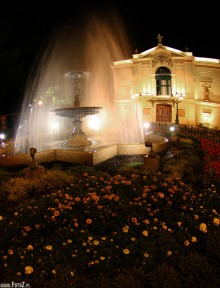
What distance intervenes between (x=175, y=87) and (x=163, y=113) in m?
3.68

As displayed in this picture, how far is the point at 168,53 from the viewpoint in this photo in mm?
31609

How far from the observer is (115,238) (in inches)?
→ 179

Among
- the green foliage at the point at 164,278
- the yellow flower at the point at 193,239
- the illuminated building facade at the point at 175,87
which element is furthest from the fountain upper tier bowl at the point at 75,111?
the illuminated building facade at the point at 175,87

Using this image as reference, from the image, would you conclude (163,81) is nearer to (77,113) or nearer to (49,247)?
(77,113)

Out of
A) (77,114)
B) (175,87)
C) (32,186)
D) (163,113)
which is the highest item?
(175,87)

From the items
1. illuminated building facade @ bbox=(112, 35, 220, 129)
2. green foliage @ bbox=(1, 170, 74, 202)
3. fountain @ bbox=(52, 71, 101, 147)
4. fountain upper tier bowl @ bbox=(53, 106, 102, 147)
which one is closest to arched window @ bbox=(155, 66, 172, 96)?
illuminated building facade @ bbox=(112, 35, 220, 129)

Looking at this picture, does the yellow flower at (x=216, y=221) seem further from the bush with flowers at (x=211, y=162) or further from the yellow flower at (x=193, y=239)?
the bush with flowers at (x=211, y=162)

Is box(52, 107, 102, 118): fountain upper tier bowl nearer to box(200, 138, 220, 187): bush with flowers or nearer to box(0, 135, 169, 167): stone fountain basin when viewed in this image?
box(0, 135, 169, 167): stone fountain basin

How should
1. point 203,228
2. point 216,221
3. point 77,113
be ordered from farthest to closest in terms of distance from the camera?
point 77,113 < point 216,221 < point 203,228

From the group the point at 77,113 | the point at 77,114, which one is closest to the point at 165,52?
the point at 77,114

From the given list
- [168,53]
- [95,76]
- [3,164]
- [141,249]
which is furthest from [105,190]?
[95,76]

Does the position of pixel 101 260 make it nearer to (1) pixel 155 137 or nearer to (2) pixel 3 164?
(2) pixel 3 164

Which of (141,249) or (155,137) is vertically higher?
(155,137)

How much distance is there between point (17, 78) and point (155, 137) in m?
21.2
